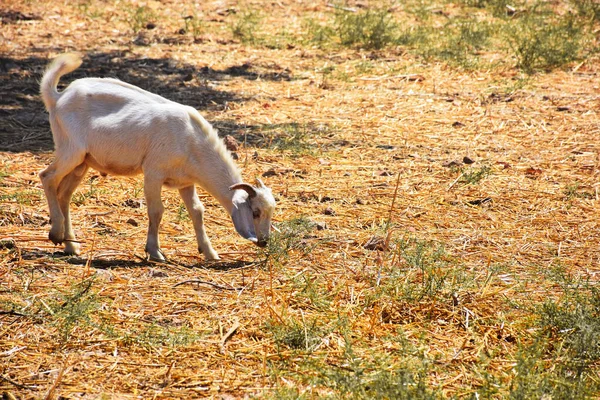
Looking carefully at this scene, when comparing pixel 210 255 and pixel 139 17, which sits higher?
pixel 139 17

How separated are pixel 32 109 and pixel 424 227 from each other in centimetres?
565

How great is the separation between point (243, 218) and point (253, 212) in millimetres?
89

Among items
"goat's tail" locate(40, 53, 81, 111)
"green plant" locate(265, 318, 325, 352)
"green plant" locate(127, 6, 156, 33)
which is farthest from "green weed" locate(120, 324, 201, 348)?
"green plant" locate(127, 6, 156, 33)

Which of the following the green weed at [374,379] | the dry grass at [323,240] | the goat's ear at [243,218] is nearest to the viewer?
the green weed at [374,379]

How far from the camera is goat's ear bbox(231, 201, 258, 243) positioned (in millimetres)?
6066

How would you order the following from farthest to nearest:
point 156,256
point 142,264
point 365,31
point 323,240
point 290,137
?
point 365,31 → point 290,137 → point 323,240 → point 156,256 → point 142,264

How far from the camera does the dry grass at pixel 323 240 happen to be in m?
4.49

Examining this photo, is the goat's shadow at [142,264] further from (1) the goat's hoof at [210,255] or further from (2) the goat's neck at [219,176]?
(2) the goat's neck at [219,176]

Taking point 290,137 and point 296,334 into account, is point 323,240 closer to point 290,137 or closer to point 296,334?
point 296,334

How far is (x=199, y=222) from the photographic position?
645 cm

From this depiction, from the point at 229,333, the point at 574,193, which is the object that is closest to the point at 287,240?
the point at 229,333

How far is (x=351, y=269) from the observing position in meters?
5.91

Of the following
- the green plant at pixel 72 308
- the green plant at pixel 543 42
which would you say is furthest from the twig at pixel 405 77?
the green plant at pixel 72 308

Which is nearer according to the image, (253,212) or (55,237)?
(253,212)
